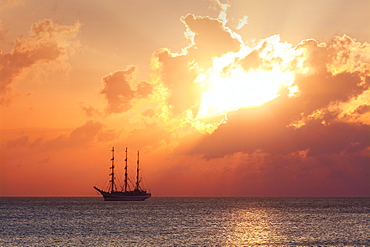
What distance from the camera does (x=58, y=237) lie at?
90.6 meters

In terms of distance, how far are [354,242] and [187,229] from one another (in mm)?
35529

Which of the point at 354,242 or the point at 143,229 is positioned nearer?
the point at 354,242

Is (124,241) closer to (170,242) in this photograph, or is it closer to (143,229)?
(170,242)

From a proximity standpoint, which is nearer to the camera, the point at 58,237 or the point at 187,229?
the point at 58,237

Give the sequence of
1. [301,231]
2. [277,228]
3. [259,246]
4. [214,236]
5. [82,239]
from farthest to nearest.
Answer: [277,228]
[301,231]
[214,236]
[82,239]
[259,246]

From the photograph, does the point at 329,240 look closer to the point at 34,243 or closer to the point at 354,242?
the point at 354,242

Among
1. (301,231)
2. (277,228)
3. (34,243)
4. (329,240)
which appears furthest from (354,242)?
(34,243)

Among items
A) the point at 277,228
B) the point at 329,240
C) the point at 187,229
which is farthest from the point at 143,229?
the point at 329,240

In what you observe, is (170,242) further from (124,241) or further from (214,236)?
(214,236)

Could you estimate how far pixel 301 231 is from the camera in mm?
105250

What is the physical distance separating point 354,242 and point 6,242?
175 feet

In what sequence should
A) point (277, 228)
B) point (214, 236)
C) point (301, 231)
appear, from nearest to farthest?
point (214, 236) < point (301, 231) < point (277, 228)

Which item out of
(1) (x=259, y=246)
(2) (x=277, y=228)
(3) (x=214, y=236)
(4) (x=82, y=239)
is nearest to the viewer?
(1) (x=259, y=246)

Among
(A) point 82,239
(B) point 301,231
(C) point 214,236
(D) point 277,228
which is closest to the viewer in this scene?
(A) point 82,239
